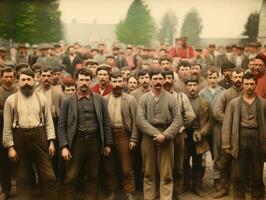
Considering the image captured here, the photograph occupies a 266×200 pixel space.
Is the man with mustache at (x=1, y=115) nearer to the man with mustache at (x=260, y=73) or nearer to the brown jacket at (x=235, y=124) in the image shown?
the brown jacket at (x=235, y=124)

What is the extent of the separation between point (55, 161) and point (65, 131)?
1.08m

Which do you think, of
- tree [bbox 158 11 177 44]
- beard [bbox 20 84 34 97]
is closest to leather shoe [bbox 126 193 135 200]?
beard [bbox 20 84 34 97]

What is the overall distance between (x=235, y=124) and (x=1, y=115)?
4045 millimetres

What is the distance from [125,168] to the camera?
22.8 feet

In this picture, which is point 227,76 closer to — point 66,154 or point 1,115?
point 66,154

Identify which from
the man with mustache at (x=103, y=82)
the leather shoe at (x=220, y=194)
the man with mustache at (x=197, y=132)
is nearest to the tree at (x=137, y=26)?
the man with mustache at (x=103, y=82)

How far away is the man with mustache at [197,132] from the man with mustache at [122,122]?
3.54 ft

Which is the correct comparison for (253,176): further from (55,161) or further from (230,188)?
(55,161)

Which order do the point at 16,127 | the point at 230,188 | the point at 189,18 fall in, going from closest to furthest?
the point at 16,127 < the point at 230,188 < the point at 189,18

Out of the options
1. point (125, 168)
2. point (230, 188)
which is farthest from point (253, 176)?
point (125, 168)

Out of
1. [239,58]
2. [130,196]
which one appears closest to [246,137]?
[130,196]

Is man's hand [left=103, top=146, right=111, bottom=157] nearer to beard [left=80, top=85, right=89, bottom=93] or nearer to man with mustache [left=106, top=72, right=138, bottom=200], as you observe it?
man with mustache [left=106, top=72, right=138, bottom=200]

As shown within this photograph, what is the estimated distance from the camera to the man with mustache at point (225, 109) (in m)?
6.91

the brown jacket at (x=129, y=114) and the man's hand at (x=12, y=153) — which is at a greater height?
the brown jacket at (x=129, y=114)
